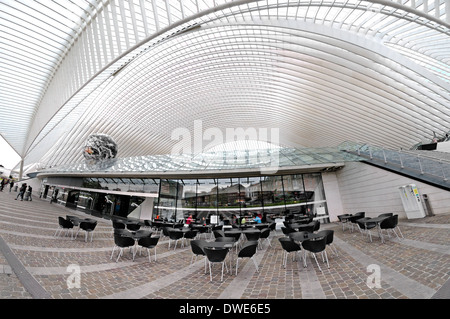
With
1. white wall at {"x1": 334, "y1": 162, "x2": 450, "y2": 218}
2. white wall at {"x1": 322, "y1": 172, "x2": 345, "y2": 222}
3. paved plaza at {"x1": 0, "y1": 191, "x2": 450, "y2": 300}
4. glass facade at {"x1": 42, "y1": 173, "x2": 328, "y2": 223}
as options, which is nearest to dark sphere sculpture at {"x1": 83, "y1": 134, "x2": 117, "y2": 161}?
glass facade at {"x1": 42, "y1": 173, "x2": 328, "y2": 223}

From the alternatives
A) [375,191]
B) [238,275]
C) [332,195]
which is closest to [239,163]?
[332,195]

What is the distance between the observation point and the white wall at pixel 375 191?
8859 millimetres

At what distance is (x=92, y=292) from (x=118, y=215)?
15917 mm

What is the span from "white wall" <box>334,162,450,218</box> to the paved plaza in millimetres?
2910

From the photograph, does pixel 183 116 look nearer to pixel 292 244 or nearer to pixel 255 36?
pixel 255 36

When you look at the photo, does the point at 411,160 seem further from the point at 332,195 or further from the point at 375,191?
the point at 332,195

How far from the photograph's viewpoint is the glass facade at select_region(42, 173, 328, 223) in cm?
1534

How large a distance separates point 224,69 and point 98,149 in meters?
18.1

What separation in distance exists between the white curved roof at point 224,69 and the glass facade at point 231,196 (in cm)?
1072

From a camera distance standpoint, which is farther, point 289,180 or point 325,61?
point 325,61

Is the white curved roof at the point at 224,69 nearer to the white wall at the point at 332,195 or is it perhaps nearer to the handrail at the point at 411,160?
the handrail at the point at 411,160

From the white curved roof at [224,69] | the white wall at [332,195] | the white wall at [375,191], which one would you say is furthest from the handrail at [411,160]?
the white curved roof at [224,69]

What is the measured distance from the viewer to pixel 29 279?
3.75 meters
